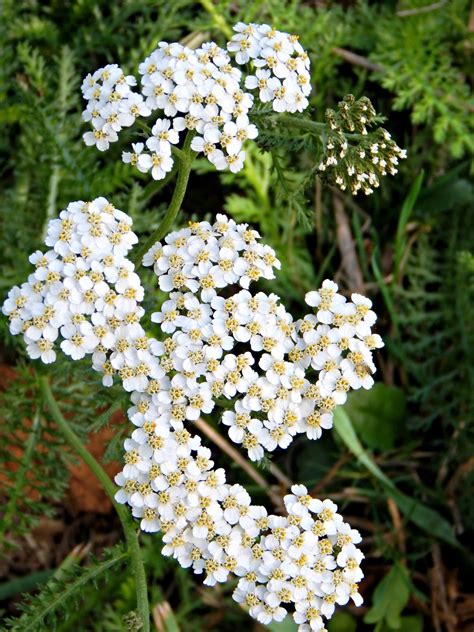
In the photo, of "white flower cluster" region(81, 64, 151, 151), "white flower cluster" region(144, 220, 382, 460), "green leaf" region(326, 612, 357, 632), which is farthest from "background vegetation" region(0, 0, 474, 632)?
"white flower cluster" region(144, 220, 382, 460)

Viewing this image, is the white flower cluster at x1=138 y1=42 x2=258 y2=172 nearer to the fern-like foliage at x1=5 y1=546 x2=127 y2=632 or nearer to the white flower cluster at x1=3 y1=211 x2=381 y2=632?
the white flower cluster at x1=3 y1=211 x2=381 y2=632

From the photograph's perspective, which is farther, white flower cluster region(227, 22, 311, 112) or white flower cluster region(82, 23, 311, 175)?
white flower cluster region(227, 22, 311, 112)

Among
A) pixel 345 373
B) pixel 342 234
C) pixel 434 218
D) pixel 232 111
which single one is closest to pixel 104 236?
pixel 232 111

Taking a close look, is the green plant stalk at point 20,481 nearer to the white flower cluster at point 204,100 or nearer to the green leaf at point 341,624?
the white flower cluster at point 204,100

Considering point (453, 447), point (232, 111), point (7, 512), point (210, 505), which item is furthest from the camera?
point (453, 447)

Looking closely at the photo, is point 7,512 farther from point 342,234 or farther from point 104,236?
point 342,234
